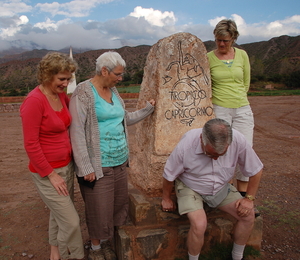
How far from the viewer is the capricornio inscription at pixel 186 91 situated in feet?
9.75

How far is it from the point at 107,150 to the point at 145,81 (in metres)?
1.10

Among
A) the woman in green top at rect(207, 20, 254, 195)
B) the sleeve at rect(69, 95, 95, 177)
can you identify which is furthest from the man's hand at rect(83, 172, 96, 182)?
the woman in green top at rect(207, 20, 254, 195)

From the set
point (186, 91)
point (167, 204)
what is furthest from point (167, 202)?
point (186, 91)

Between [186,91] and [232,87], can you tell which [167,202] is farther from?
[232,87]

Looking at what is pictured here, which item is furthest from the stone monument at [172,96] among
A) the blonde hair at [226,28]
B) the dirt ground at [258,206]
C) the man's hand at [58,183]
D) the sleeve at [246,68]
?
the dirt ground at [258,206]

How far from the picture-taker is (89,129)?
7.63ft

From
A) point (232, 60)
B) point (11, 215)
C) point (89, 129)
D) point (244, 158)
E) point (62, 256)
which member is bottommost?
point (11, 215)

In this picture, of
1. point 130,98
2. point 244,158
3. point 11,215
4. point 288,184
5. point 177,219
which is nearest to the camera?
point 244,158

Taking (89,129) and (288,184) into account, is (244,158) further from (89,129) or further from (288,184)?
(288,184)

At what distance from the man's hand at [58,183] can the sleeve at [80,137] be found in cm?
15

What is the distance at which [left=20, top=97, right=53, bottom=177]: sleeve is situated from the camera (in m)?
2.05

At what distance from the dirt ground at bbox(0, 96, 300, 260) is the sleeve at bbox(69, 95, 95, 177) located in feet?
4.38

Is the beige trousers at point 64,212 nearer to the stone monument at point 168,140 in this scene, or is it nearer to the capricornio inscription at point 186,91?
the stone monument at point 168,140

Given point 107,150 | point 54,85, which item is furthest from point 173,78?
point 54,85
